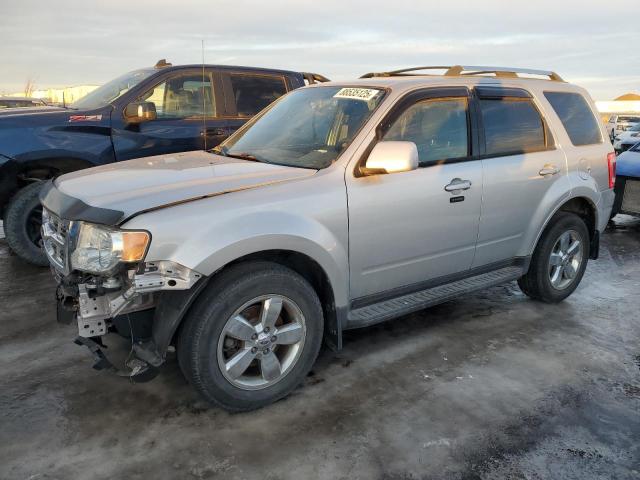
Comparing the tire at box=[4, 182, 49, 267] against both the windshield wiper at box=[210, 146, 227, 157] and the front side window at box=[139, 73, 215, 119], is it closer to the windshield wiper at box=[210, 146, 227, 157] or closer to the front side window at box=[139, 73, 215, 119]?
the front side window at box=[139, 73, 215, 119]

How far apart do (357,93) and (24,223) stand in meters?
3.66

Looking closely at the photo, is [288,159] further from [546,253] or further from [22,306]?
[22,306]

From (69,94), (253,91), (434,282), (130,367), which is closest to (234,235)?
(130,367)

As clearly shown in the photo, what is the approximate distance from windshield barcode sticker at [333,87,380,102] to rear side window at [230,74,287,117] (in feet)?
9.57

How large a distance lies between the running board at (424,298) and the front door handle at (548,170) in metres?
0.77

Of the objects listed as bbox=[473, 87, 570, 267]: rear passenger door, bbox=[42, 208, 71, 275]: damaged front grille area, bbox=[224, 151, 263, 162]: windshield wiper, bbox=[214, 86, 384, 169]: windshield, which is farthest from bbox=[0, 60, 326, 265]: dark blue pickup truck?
bbox=[473, 87, 570, 267]: rear passenger door

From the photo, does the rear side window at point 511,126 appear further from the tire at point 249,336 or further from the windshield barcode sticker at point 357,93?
the tire at point 249,336

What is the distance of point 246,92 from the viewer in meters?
6.55

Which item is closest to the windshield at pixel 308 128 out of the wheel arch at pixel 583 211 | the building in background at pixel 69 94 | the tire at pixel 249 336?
the tire at pixel 249 336

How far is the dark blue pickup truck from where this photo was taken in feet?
17.1

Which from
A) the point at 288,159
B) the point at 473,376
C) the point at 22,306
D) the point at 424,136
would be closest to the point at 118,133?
the point at 22,306

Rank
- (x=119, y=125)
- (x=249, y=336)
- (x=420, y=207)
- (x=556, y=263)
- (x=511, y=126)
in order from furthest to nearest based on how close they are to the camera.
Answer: (x=119, y=125)
(x=556, y=263)
(x=511, y=126)
(x=420, y=207)
(x=249, y=336)

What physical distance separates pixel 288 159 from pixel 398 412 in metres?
1.69

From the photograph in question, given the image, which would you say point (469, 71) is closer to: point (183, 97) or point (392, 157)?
point (392, 157)
